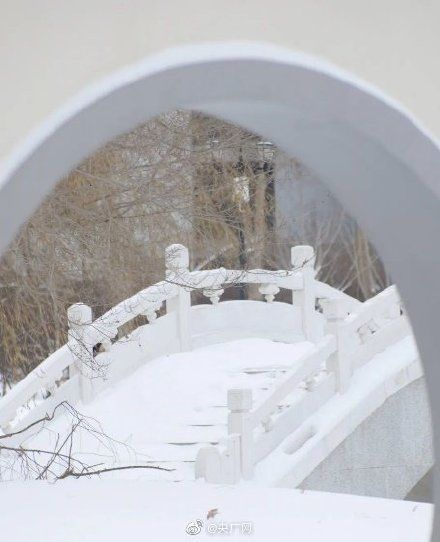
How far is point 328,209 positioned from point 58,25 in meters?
25.2

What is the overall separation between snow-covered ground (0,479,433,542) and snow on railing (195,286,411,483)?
10.3 feet

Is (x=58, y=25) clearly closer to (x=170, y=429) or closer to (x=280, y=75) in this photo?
(x=280, y=75)

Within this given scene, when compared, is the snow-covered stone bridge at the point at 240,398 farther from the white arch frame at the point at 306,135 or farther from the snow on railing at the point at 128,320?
the white arch frame at the point at 306,135

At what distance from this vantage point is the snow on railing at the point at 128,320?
10234mm

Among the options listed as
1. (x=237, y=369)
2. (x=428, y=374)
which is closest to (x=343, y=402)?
(x=237, y=369)

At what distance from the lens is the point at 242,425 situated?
9.74m

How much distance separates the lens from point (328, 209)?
1073 inches

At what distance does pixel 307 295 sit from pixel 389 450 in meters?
3.16

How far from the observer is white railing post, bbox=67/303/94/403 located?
931cm

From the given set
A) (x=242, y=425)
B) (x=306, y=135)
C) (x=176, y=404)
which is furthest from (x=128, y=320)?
(x=306, y=135)

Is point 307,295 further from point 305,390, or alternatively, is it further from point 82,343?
point 82,343

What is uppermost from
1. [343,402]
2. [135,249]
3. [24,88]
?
[135,249]

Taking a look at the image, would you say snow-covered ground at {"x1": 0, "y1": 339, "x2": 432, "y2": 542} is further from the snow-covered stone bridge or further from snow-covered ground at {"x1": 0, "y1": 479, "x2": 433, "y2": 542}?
the snow-covered stone bridge

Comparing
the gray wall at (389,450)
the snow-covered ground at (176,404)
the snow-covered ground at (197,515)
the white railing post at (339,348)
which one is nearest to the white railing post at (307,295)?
the snow-covered ground at (176,404)
